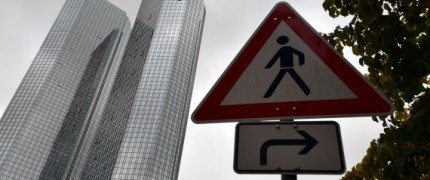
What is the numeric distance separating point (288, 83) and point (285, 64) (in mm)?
143

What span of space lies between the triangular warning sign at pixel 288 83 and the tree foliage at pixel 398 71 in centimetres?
133

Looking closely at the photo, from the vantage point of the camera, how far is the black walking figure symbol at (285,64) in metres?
2.10

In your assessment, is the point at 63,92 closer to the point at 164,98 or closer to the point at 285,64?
the point at 164,98

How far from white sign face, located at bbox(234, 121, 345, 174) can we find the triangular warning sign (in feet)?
0.24

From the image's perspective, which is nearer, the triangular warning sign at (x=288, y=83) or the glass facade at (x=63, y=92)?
the triangular warning sign at (x=288, y=83)

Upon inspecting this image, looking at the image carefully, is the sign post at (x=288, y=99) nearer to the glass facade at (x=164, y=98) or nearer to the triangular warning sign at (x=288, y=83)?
the triangular warning sign at (x=288, y=83)

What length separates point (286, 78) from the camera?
2115 mm

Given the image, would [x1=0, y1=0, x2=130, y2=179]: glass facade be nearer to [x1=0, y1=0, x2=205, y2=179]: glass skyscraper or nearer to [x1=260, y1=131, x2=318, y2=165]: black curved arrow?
[x1=0, y1=0, x2=205, y2=179]: glass skyscraper

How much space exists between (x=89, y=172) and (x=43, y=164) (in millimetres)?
17913

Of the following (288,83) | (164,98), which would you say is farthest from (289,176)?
(164,98)

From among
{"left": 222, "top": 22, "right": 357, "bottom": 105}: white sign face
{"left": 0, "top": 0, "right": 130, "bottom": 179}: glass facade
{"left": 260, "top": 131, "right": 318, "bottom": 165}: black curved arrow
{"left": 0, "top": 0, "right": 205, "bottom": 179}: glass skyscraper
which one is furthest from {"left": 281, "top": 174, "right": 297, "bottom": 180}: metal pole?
{"left": 0, "top": 0, "right": 130, "bottom": 179}: glass facade

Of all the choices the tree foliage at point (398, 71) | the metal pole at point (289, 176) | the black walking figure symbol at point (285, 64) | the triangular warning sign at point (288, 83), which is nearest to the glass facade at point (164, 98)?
the tree foliage at point (398, 71)

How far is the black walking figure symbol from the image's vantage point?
210cm

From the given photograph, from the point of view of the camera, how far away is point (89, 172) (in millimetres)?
115812
